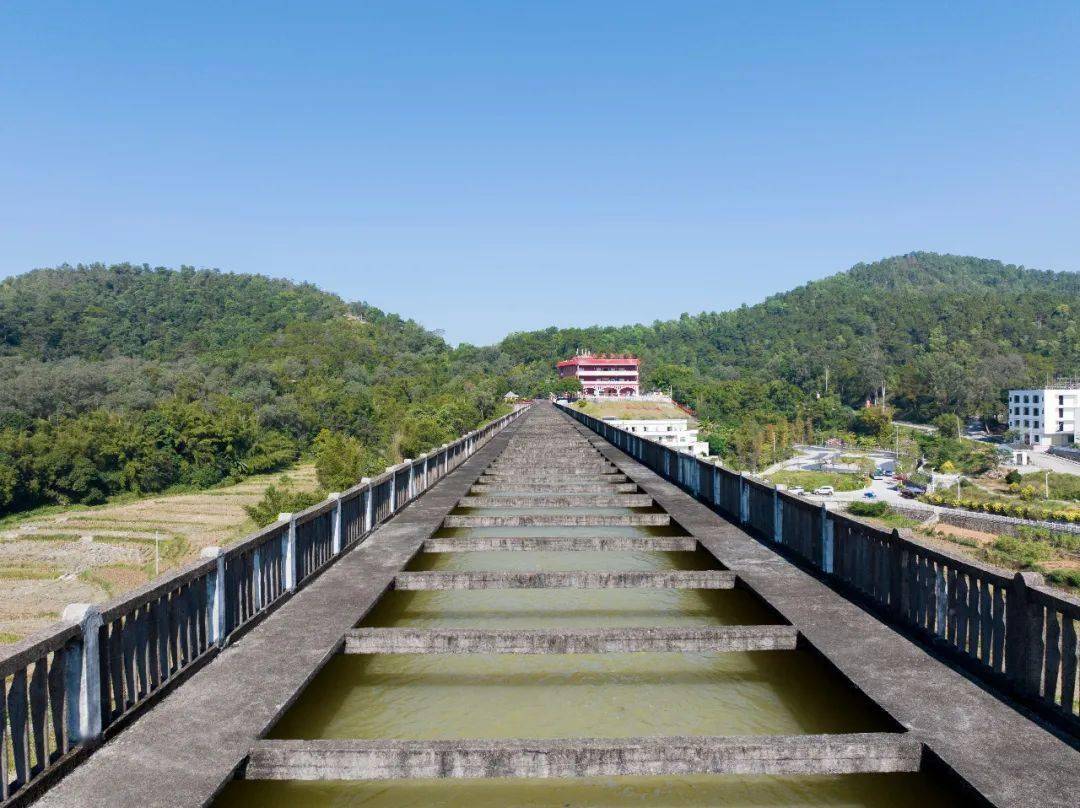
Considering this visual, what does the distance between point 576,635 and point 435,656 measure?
48.6 inches

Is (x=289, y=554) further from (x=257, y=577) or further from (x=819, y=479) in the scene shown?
(x=819, y=479)

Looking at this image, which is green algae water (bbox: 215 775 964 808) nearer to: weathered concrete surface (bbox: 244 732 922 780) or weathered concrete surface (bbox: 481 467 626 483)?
weathered concrete surface (bbox: 244 732 922 780)

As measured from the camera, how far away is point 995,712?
193 inches

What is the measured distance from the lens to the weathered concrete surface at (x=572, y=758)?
171 inches

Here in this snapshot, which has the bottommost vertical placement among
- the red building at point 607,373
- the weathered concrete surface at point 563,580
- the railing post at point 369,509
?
the weathered concrete surface at point 563,580

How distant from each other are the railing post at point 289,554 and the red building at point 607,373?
167862 millimetres

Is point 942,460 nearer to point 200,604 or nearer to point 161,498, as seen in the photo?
point 161,498

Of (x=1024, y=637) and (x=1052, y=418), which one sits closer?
(x=1024, y=637)

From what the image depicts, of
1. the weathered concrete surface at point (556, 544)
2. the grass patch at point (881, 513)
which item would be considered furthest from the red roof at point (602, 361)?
the weathered concrete surface at point (556, 544)

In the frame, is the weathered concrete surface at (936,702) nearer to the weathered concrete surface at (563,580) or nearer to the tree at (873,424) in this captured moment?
the weathered concrete surface at (563,580)

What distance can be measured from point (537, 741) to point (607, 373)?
17692cm

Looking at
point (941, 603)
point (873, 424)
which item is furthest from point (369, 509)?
point (873, 424)

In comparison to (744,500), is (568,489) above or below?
below

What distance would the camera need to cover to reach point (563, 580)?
27.8 ft
